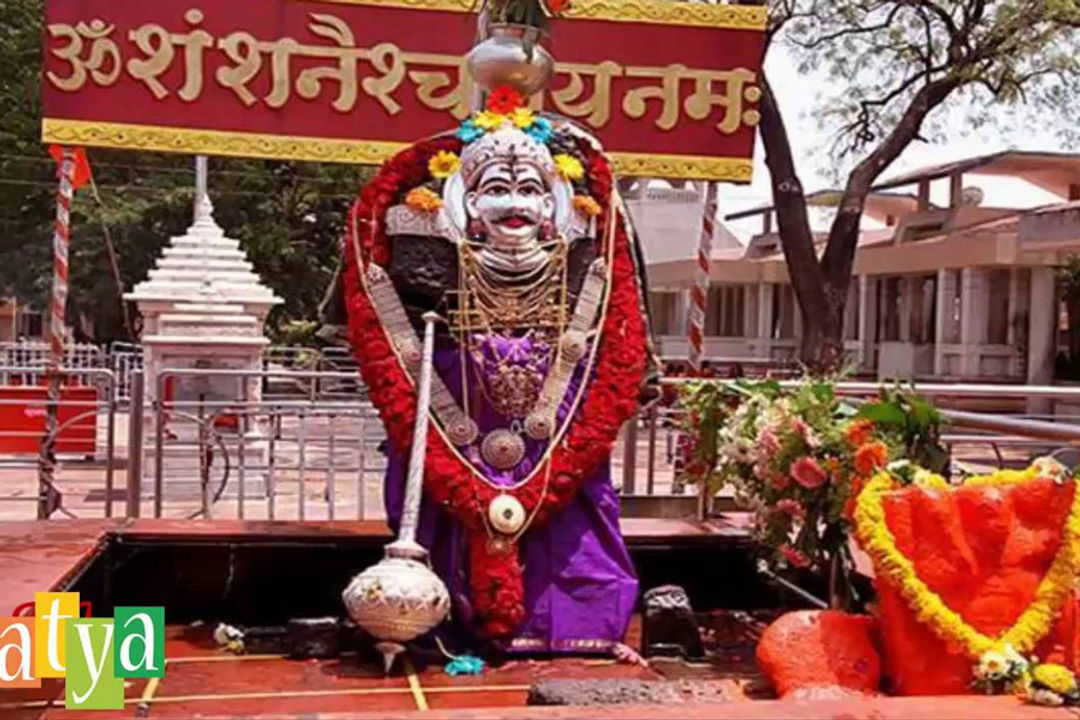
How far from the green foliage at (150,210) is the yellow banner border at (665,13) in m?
15.3

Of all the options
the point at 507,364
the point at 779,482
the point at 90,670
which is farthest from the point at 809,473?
the point at 90,670

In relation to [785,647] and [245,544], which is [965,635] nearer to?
[785,647]

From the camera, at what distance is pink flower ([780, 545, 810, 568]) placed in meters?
3.70

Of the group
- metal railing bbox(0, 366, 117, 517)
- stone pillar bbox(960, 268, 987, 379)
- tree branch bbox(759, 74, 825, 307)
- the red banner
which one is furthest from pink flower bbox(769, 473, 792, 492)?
stone pillar bbox(960, 268, 987, 379)

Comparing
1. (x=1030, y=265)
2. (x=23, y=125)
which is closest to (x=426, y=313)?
(x=1030, y=265)

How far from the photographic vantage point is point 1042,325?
1825 cm

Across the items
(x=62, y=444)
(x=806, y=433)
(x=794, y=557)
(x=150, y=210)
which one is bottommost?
(x=62, y=444)

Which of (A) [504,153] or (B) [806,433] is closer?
(B) [806,433]

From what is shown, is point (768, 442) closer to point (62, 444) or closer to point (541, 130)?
point (541, 130)

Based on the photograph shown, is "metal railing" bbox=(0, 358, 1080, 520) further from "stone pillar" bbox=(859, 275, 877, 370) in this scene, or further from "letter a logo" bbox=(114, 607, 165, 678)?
"stone pillar" bbox=(859, 275, 877, 370)

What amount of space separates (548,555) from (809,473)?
0.88 metres

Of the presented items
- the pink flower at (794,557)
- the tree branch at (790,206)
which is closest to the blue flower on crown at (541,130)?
the pink flower at (794,557)

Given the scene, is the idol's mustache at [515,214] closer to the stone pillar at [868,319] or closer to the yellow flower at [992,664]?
the yellow flower at [992,664]

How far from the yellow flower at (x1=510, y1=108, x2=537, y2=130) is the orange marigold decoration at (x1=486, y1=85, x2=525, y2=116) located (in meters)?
0.02
